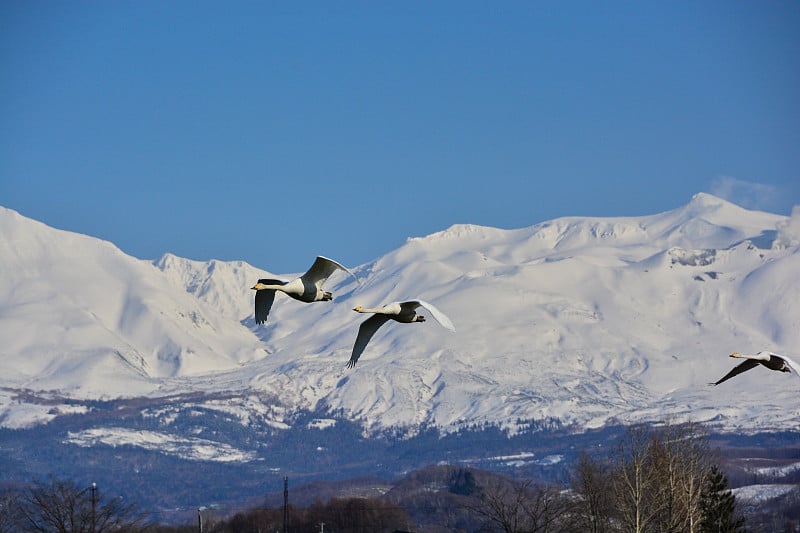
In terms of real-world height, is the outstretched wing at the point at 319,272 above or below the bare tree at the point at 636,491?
above

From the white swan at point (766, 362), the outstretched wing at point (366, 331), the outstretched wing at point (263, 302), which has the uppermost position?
the outstretched wing at point (263, 302)

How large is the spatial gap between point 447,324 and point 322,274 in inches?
412

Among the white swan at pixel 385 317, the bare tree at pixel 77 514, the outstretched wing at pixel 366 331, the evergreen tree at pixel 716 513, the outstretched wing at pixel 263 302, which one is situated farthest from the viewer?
the bare tree at pixel 77 514

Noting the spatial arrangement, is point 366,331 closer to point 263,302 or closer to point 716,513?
point 263,302

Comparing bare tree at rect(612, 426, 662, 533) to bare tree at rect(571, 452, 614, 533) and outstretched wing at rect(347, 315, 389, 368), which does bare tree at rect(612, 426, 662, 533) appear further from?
outstretched wing at rect(347, 315, 389, 368)

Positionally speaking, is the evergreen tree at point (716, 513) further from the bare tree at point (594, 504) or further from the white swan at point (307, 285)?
the white swan at point (307, 285)

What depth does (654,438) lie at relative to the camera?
11456cm

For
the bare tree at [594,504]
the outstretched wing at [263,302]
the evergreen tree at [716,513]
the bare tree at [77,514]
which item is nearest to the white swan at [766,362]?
the outstretched wing at [263,302]

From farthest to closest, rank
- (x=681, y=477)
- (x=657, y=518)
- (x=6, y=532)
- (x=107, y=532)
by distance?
1. (x=6, y=532)
2. (x=107, y=532)
3. (x=657, y=518)
4. (x=681, y=477)

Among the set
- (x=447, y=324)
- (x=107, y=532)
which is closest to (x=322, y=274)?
(x=447, y=324)

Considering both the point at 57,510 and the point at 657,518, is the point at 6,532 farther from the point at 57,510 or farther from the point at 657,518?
the point at 657,518

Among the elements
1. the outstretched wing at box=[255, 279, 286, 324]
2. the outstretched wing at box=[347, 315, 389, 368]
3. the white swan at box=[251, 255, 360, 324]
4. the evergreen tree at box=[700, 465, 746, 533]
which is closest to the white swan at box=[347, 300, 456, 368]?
the outstretched wing at box=[347, 315, 389, 368]

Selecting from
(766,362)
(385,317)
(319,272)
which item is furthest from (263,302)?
(766,362)

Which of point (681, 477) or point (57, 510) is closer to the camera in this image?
point (681, 477)
